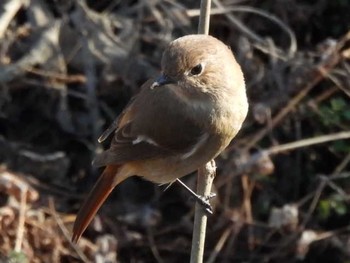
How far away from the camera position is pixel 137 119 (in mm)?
4855

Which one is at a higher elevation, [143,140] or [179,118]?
[179,118]

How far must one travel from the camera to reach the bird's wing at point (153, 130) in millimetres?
4727

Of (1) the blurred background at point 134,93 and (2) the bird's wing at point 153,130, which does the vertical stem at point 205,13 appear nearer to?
(2) the bird's wing at point 153,130

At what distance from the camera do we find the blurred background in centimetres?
571

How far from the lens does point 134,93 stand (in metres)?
6.05

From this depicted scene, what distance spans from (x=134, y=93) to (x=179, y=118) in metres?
1.31

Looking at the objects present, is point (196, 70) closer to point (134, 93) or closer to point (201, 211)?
point (201, 211)

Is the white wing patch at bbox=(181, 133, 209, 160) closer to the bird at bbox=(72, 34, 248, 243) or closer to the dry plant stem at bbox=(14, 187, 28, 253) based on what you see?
the bird at bbox=(72, 34, 248, 243)

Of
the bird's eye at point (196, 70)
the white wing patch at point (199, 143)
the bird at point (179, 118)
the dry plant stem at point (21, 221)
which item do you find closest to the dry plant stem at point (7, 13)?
the dry plant stem at point (21, 221)

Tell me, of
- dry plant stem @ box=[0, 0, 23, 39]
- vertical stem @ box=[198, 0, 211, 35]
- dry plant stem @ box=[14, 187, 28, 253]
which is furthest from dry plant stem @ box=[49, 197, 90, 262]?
vertical stem @ box=[198, 0, 211, 35]

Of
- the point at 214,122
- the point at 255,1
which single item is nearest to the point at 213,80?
the point at 214,122

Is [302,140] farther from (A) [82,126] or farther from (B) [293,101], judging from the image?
(A) [82,126]

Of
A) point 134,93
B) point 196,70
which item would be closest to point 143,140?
point 196,70

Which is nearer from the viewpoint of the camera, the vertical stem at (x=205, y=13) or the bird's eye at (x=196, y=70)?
the vertical stem at (x=205, y=13)
